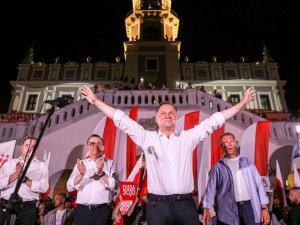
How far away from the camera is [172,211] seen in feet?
10.3

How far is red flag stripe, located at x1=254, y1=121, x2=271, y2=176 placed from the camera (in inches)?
365

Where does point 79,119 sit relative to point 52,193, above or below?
above

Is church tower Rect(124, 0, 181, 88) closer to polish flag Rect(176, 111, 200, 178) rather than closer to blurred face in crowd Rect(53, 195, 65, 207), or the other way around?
polish flag Rect(176, 111, 200, 178)

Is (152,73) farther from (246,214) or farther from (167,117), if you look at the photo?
(167,117)

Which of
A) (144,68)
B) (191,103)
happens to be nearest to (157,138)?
(191,103)

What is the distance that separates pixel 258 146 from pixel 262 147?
0.43 ft

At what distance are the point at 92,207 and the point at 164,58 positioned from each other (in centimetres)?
2447

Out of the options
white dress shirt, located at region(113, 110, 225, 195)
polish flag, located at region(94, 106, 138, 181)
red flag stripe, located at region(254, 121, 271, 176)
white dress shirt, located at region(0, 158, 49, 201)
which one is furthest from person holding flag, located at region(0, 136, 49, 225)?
red flag stripe, located at region(254, 121, 271, 176)

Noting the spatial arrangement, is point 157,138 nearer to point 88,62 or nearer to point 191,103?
point 191,103

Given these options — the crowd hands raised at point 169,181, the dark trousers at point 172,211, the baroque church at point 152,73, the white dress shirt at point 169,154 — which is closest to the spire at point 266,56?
the baroque church at point 152,73

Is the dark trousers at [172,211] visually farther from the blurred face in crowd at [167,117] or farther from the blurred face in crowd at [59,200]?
the blurred face in crowd at [59,200]

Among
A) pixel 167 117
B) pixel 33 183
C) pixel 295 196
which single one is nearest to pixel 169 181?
pixel 167 117

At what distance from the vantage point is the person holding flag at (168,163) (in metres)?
3.13

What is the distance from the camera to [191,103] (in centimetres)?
1262
